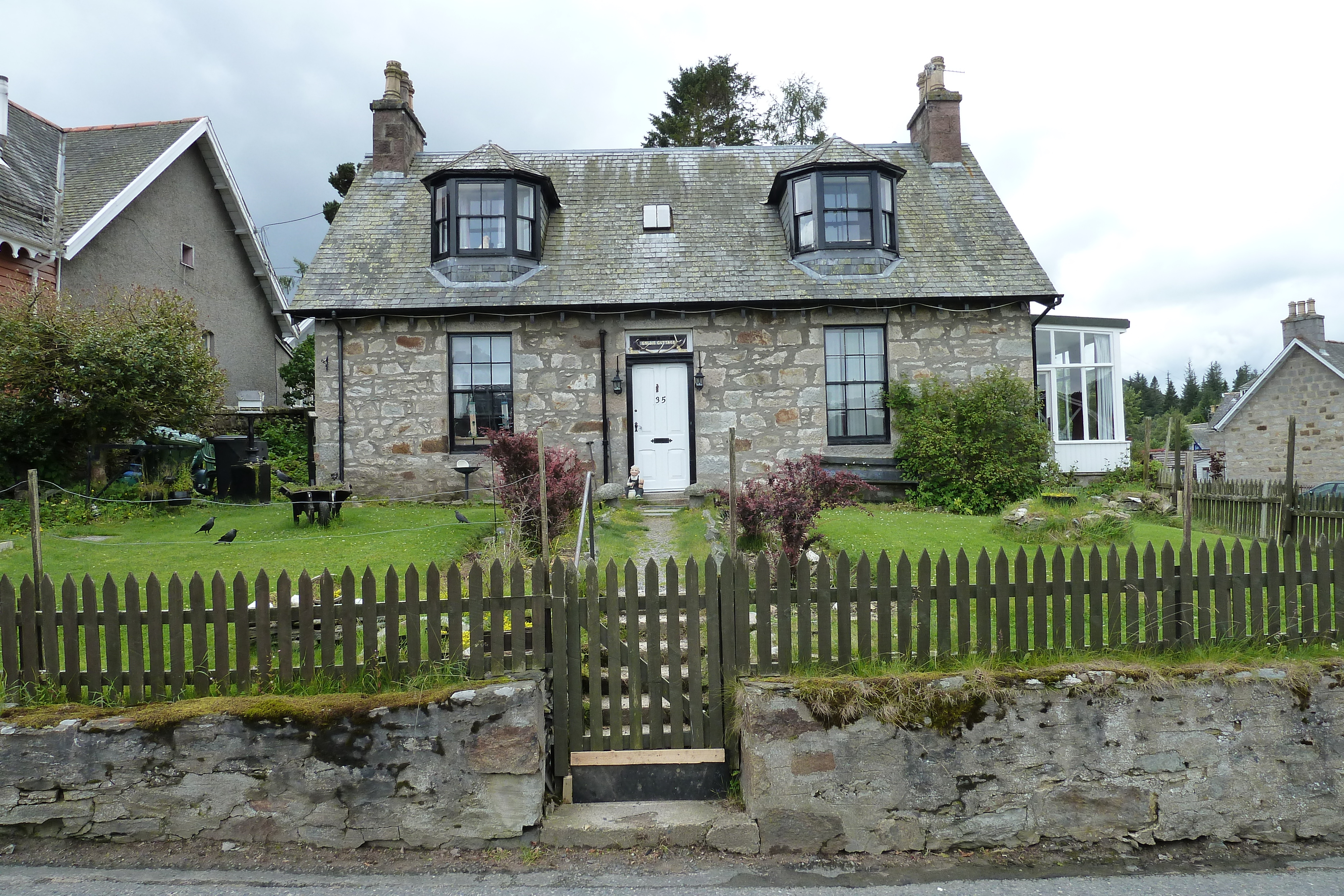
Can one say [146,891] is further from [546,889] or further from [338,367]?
[338,367]

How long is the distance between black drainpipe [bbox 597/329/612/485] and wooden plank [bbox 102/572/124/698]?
927 centimetres

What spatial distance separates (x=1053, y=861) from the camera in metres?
4.72

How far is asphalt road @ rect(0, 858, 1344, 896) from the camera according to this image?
14.1 feet

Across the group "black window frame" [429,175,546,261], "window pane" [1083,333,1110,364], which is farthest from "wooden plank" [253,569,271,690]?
"window pane" [1083,333,1110,364]

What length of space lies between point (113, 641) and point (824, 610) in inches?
172

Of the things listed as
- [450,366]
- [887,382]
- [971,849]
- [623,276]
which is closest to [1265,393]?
[887,382]

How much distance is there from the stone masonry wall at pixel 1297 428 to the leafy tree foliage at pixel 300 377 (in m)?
27.9

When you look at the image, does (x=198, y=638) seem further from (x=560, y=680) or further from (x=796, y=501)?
(x=796, y=501)

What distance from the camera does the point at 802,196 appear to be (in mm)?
14531

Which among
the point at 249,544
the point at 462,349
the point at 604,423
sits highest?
the point at 462,349

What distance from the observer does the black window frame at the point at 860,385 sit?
1409 centimetres

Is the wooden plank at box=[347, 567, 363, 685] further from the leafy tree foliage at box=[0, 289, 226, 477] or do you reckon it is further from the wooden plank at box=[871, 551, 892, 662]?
the leafy tree foliage at box=[0, 289, 226, 477]

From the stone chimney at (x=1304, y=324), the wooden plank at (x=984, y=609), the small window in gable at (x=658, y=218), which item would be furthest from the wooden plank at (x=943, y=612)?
Result: the stone chimney at (x=1304, y=324)

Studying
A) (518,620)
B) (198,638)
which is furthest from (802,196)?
(198,638)
